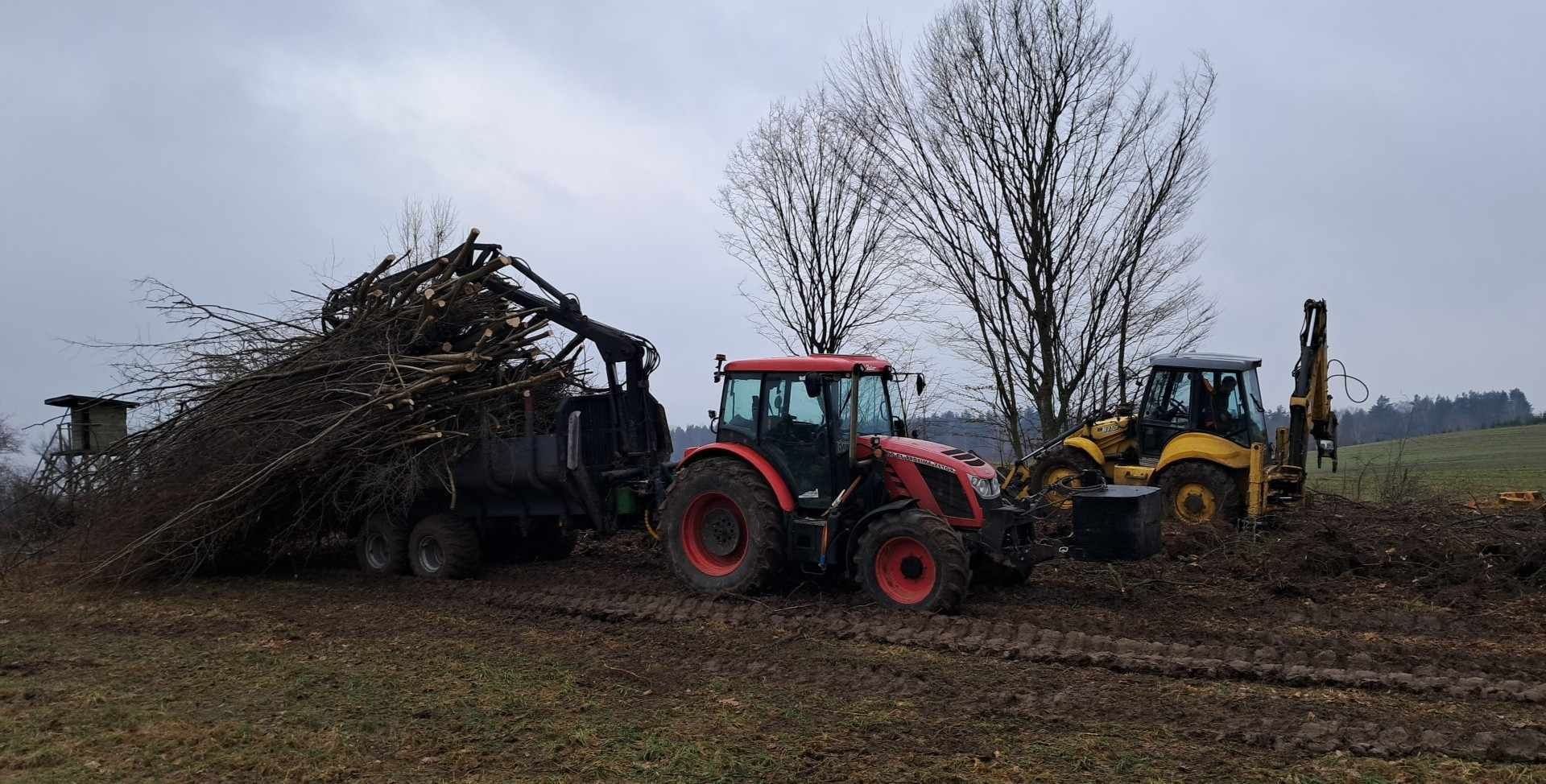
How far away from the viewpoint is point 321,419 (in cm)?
1055

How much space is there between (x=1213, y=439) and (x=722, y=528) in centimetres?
635

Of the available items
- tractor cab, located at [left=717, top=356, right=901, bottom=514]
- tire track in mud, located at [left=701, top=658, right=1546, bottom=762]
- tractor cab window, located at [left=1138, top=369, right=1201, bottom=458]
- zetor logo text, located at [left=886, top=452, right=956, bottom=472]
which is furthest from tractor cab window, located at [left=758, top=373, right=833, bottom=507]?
tractor cab window, located at [left=1138, top=369, right=1201, bottom=458]

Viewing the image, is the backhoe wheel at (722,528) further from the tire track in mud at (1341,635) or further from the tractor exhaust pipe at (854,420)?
the tire track in mud at (1341,635)

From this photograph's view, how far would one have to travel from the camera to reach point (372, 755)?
564 centimetres

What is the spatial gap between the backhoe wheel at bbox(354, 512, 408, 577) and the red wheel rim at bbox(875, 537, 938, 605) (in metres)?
5.19

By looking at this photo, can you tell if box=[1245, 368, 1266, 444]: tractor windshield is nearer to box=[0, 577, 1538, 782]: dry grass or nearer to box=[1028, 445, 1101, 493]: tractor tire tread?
box=[1028, 445, 1101, 493]: tractor tire tread

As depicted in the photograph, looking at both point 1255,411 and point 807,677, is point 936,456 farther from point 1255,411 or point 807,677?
point 1255,411

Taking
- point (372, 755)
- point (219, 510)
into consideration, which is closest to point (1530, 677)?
point (372, 755)

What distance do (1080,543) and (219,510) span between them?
7.90m

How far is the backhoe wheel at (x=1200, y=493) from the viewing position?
12602mm

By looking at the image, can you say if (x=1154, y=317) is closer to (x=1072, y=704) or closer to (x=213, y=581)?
(x=1072, y=704)

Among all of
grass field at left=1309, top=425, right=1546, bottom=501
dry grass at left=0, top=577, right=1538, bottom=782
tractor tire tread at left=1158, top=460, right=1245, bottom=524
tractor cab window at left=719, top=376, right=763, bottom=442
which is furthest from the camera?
grass field at left=1309, top=425, right=1546, bottom=501

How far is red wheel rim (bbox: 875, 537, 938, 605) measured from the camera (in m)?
8.80

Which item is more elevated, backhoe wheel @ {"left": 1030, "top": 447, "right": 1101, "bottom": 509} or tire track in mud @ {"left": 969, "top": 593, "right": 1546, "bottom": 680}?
backhoe wheel @ {"left": 1030, "top": 447, "right": 1101, "bottom": 509}
